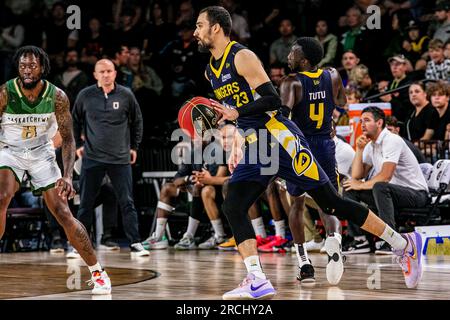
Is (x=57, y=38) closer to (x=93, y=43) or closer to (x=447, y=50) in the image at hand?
(x=93, y=43)

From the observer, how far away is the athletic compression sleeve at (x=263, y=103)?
5469mm

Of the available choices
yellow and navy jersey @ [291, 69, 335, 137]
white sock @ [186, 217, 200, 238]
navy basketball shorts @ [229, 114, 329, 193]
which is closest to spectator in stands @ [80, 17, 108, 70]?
white sock @ [186, 217, 200, 238]

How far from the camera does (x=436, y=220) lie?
9.69 metres

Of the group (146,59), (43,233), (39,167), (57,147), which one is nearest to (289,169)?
(39,167)

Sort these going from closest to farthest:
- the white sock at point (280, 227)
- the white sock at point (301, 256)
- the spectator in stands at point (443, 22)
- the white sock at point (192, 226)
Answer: the white sock at point (301, 256) < the white sock at point (280, 227) < the white sock at point (192, 226) < the spectator in stands at point (443, 22)

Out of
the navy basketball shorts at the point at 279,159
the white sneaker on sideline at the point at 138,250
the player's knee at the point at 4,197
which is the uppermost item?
the navy basketball shorts at the point at 279,159

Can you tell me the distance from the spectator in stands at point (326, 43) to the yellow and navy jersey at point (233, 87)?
688cm

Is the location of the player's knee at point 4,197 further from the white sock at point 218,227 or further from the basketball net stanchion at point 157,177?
the basketball net stanchion at point 157,177

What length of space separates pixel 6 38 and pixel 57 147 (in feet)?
14.1

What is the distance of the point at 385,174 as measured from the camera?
9172 mm

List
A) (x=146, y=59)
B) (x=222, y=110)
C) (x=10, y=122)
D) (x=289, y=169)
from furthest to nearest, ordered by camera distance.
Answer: (x=146, y=59) → (x=10, y=122) → (x=289, y=169) → (x=222, y=110)

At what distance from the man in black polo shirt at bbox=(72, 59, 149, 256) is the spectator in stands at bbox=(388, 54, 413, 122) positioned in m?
3.32

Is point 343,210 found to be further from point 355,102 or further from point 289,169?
point 355,102

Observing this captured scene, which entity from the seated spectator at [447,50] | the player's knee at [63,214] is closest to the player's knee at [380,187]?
the seated spectator at [447,50]
